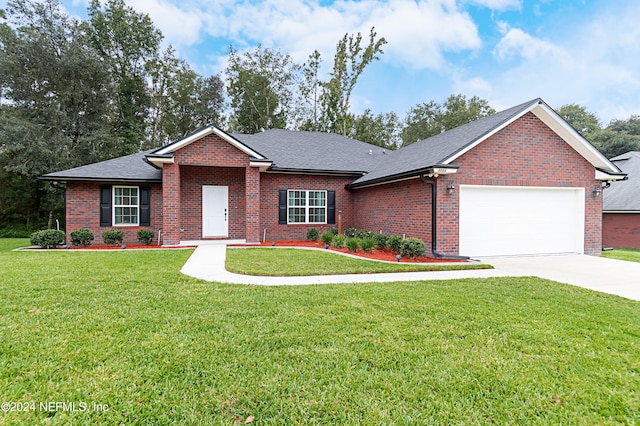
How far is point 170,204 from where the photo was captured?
36.8 ft

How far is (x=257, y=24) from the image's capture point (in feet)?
63.1

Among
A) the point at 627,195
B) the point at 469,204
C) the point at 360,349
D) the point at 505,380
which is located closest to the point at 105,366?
the point at 360,349

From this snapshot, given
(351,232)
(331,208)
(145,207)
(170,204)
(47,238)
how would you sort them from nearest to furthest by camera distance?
1. (47,238)
2. (170,204)
3. (145,207)
4. (351,232)
5. (331,208)

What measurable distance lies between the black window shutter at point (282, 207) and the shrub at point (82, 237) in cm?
688

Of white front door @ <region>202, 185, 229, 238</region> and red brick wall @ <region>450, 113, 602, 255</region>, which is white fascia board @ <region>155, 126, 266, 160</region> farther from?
red brick wall @ <region>450, 113, 602, 255</region>

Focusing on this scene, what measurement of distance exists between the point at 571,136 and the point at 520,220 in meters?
3.05

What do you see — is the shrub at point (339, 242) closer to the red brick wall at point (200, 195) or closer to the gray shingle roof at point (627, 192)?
the red brick wall at point (200, 195)

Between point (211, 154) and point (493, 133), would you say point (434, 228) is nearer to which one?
point (493, 133)

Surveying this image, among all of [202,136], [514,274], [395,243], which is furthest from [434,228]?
[202,136]

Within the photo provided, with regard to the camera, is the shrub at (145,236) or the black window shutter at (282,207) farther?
the black window shutter at (282,207)

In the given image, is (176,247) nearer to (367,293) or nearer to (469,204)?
(367,293)

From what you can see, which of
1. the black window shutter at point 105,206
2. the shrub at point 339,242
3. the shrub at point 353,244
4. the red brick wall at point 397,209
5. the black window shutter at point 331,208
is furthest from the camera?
the black window shutter at point 331,208

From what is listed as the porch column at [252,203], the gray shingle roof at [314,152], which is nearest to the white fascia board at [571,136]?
the gray shingle roof at [314,152]

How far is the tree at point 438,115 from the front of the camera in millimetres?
33000
